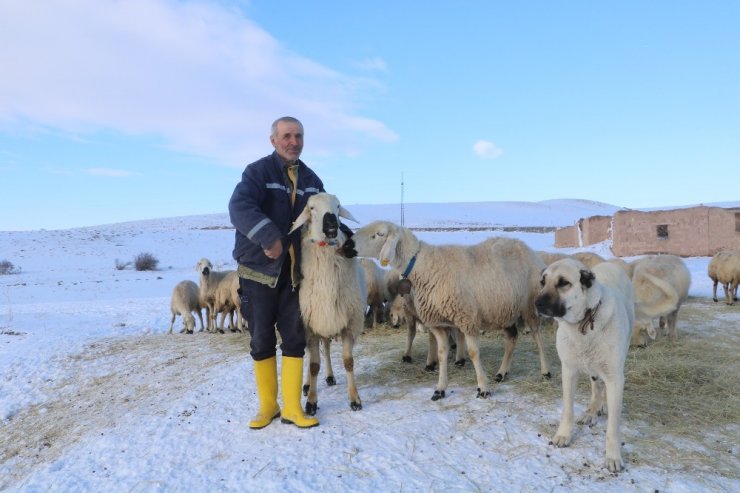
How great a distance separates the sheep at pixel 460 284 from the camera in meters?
5.47

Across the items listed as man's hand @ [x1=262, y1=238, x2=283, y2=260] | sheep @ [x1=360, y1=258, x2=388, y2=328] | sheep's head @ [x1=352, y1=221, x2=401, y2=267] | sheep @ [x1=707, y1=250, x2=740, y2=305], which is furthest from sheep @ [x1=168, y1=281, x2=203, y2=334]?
sheep @ [x1=707, y1=250, x2=740, y2=305]

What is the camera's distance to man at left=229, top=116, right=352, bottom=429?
14.8 feet

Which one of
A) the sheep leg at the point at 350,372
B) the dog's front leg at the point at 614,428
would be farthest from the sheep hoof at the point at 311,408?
the dog's front leg at the point at 614,428

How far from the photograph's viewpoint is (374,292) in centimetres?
1045

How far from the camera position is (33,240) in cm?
4478

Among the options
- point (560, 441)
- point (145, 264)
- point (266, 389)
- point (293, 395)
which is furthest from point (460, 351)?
point (145, 264)

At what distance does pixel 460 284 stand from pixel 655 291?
3834 millimetres

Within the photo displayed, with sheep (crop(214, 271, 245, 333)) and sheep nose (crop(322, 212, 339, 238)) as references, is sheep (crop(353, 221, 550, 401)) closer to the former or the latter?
sheep nose (crop(322, 212, 339, 238))

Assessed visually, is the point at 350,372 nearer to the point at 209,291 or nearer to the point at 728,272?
the point at 209,291

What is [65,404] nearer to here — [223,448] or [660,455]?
[223,448]

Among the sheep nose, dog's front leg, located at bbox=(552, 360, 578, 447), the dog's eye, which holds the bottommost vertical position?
dog's front leg, located at bbox=(552, 360, 578, 447)

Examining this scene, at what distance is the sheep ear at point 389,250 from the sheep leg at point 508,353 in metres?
1.75

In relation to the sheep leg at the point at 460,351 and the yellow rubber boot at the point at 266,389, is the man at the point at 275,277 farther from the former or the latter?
the sheep leg at the point at 460,351

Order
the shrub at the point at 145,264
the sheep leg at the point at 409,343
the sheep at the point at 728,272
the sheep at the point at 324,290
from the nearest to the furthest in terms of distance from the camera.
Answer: the sheep at the point at 324,290 < the sheep leg at the point at 409,343 < the sheep at the point at 728,272 < the shrub at the point at 145,264
